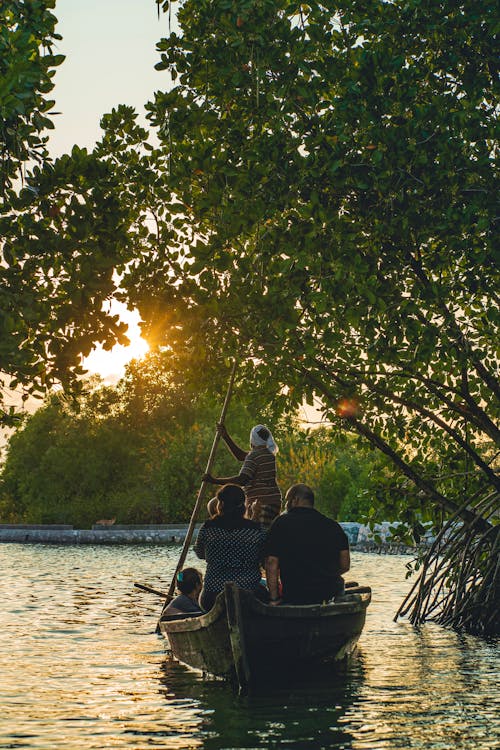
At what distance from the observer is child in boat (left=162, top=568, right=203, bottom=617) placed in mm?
12695

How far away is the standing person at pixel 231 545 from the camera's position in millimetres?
10898

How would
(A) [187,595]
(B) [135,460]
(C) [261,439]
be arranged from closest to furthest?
(A) [187,595] < (C) [261,439] < (B) [135,460]

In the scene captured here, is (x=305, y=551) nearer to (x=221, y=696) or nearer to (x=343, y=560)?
(x=343, y=560)

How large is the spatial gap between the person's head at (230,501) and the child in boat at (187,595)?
2189 millimetres

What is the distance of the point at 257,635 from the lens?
10.2 metres

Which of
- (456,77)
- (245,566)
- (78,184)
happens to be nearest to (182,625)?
(245,566)

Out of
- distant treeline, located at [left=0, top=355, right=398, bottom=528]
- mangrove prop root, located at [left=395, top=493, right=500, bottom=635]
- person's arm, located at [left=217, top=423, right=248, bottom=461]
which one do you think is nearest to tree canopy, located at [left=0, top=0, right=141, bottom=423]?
person's arm, located at [left=217, top=423, right=248, bottom=461]

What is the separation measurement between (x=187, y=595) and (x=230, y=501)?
265 cm

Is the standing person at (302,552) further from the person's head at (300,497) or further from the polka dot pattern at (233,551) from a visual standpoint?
the polka dot pattern at (233,551)

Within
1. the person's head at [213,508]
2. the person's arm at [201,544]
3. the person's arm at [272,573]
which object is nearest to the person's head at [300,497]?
the person's arm at [272,573]

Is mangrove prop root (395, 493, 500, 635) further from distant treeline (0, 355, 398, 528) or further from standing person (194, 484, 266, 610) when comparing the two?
distant treeline (0, 355, 398, 528)

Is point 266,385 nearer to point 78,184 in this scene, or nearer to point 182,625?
point 182,625

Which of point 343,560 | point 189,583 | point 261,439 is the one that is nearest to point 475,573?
point 261,439

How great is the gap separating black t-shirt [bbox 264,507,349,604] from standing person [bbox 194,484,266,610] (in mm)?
182
